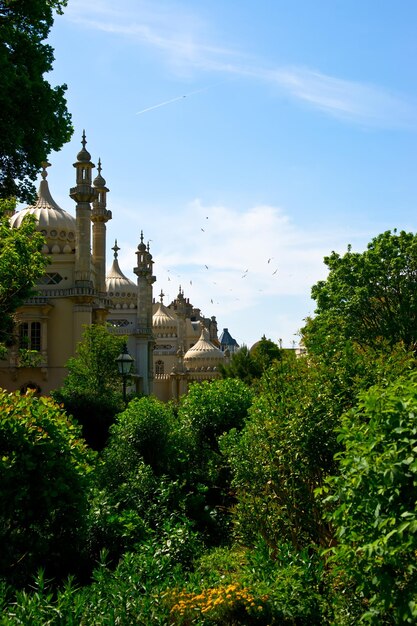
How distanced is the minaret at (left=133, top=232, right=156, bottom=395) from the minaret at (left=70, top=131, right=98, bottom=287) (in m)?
12.2

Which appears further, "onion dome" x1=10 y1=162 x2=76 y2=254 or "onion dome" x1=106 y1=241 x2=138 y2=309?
"onion dome" x1=106 y1=241 x2=138 y2=309

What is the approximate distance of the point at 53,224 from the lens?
158 ft

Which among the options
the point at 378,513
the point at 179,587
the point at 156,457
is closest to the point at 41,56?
the point at 156,457

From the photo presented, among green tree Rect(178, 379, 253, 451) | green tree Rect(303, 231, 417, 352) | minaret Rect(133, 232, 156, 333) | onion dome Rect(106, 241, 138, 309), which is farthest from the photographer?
onion dome Rect(106, 241, 138, 309)

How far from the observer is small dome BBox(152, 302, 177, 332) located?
94812 millimetres

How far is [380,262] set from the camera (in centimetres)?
3538

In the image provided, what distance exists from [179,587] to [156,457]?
774 cm

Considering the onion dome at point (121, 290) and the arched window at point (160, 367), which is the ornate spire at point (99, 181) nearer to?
the onion dome at point (121, 290)

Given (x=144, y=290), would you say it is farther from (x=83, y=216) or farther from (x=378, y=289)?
(x=378, y=289)

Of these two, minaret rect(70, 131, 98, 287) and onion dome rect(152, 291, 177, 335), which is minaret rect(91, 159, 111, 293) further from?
onion dome rect(152, 291, 177, 335)

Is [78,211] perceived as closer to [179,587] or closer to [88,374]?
[88,374]

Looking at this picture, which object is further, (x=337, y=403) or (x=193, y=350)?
(x=193, y=350)

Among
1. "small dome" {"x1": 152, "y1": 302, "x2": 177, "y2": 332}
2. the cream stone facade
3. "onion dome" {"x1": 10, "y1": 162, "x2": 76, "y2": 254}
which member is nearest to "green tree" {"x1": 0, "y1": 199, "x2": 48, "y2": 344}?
the cream stone facade

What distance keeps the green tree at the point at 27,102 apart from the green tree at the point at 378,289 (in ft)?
58.3
